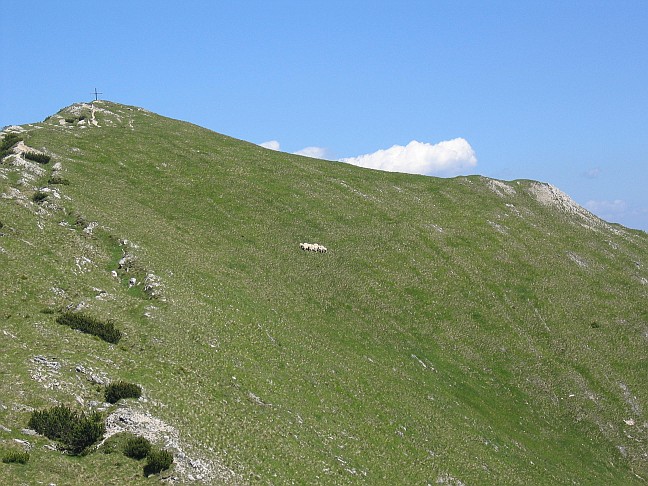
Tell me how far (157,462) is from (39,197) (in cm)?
3654

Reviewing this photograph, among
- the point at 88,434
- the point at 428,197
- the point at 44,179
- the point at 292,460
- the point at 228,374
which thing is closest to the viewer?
the point at 88,434

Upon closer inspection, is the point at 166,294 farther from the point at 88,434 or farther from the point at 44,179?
the point at 44,179

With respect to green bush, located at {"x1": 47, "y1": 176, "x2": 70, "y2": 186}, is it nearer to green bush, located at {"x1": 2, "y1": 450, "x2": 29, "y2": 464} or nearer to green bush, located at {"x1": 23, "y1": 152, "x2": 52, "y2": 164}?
green bush, located at {"x1": 23, "y1": 152, "x2": 52, "y2": 164}

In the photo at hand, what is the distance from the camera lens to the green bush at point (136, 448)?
985 inches

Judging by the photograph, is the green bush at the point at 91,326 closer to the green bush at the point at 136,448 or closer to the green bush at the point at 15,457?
→ the green bush at the point at 136,448

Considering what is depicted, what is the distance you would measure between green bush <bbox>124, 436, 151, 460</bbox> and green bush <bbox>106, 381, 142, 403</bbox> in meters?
3.37

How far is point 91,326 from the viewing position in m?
34.0

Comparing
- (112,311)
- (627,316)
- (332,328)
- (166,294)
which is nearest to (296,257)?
(332,328)

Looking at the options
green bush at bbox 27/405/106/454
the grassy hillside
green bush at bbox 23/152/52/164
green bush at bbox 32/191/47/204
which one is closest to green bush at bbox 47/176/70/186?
the grassy hillside

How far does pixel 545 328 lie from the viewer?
6147 centimetres

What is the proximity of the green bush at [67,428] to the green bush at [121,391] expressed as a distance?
2.47 m

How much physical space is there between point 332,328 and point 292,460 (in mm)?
21695

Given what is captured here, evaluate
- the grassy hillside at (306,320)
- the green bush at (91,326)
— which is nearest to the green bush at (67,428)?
the grassy hillside at (306,320)

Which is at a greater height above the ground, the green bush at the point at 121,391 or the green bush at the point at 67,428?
the green bush at the point at 121,391
